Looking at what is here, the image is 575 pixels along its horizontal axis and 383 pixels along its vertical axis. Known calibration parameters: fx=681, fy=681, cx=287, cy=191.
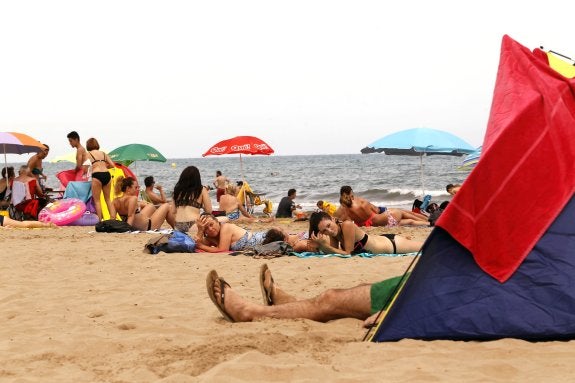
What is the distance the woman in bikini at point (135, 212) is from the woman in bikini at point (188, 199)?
1442mm

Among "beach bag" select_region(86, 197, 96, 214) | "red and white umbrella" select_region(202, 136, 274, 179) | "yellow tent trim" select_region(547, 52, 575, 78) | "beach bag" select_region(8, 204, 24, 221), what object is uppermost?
"yellow tent trim" select_region(547, 52, 575, 78)

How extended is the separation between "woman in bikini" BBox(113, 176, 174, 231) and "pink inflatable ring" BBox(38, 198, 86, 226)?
1.22 meters

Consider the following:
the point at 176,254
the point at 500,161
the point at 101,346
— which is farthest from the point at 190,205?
the point at 500,161

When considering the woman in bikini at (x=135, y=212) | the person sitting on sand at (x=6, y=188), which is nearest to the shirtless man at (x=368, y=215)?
the woman in bikini at (x=135, y=212)

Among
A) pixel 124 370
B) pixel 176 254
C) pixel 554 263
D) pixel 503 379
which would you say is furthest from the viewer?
pixel 176 254

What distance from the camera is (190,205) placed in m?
9.80

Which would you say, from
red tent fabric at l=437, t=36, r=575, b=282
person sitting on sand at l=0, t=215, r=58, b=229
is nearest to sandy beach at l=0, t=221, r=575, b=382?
red tent fabric at l=437, t=36, r=575, b=282

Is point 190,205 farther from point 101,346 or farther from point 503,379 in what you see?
point 503,379

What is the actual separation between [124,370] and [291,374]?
0.89 metres

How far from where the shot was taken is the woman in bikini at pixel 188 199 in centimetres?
963

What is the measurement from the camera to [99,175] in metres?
12.2

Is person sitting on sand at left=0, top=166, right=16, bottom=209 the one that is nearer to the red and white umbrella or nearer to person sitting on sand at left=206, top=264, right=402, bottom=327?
the red and white umbrella

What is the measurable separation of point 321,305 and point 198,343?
84cm

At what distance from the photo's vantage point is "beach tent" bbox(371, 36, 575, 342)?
3.69 metres
